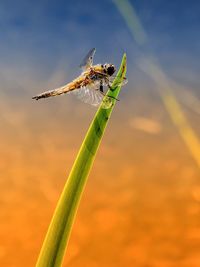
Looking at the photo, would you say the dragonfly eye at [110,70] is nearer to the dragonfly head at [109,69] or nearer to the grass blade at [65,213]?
the dragonfly head at [109,69]

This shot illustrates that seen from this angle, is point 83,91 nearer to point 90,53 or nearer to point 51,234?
point 90,53

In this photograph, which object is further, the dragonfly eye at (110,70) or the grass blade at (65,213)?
the dragonfly eye at (110,70)

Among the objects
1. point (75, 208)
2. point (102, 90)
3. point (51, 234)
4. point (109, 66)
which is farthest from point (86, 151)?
point (109, 66)

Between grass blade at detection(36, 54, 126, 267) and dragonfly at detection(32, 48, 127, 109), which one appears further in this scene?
dragonfly at detection(32, 48, 127, 109)

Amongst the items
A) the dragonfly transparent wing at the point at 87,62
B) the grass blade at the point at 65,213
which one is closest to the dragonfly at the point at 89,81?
the dragonfly transparent wing at the point at 87,62

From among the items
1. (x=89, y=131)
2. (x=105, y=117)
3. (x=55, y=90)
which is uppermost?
(x=55, y=90)

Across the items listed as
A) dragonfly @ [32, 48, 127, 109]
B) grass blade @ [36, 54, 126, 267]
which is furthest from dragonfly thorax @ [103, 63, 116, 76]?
grass blade @ [36, 54, 126, 267]

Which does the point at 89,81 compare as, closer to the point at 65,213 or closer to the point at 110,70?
the point at 110,70

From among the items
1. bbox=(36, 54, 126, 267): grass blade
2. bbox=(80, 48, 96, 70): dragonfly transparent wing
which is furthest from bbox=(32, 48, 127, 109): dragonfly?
bbox=(36, 54, 126, 267): grass blade

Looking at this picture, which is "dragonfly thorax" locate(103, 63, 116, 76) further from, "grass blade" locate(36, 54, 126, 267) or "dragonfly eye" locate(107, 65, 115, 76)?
"grass blade" locate(36, 54, 126, 267)

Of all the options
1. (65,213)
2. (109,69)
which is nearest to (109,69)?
(109,69)

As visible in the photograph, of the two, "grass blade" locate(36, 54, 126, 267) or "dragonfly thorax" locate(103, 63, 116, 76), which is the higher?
"dragonfly thorax" locate(103, 63, 116, 76)
